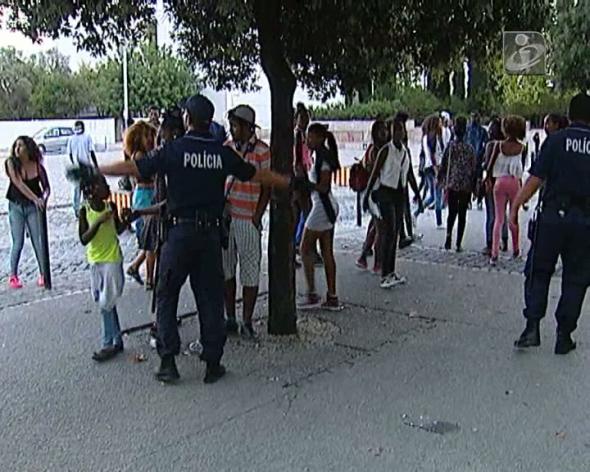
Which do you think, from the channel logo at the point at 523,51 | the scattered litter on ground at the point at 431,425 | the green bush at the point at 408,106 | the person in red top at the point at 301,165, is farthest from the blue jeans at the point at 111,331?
the green bush at the point at 408,106

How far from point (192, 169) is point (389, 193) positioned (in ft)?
12.6

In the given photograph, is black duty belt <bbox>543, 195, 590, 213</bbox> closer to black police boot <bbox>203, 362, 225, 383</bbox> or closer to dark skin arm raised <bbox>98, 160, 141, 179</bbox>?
black police boot <bbox>203, 362, 225, 383</bbox>

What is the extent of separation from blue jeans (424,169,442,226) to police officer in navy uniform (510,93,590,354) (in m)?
6.46

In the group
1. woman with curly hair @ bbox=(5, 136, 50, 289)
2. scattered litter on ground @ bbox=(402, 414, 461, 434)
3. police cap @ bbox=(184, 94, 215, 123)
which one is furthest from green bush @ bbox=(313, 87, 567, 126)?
scattered litter on ground @ bbox=(402, 414, 461, 434)

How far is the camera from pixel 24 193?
8.74 meters

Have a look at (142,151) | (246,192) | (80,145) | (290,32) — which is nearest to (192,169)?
(246,192)

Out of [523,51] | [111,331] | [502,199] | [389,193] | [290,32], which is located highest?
[290,32]

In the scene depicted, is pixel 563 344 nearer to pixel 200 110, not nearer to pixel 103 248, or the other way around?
pixel 200 110

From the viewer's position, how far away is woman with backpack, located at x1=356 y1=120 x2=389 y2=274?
9023mm

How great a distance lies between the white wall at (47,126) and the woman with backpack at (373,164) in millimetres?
32121

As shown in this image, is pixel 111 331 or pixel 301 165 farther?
pixel 301 165

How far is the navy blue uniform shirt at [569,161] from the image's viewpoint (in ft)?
19.6

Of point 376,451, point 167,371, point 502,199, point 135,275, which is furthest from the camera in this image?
point 502,199

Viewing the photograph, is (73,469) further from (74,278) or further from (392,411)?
(74,278)
